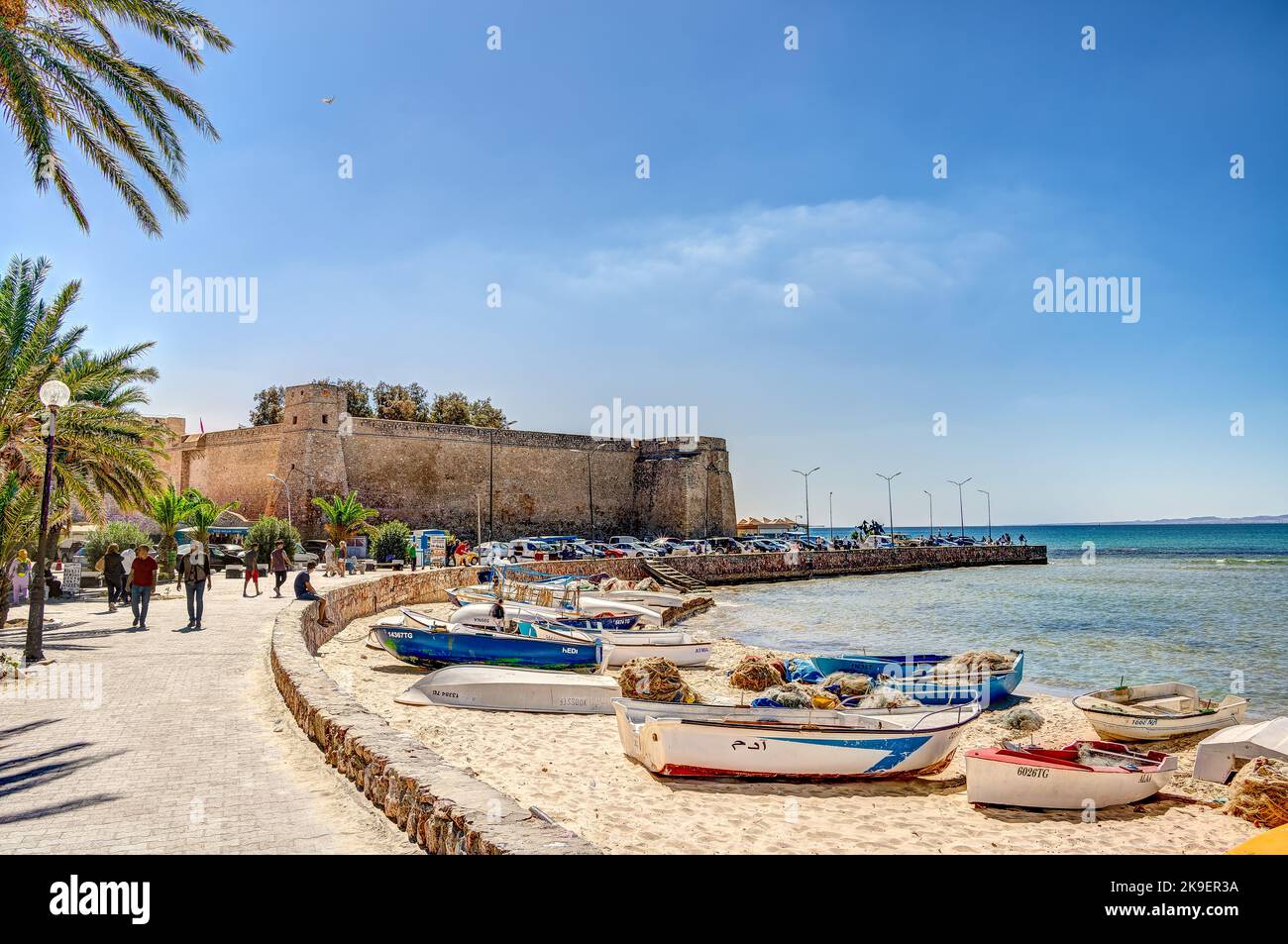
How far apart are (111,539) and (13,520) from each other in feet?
41.1

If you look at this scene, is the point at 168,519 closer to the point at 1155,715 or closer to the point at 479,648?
the point at 479,648

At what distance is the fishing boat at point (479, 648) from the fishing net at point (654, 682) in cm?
189

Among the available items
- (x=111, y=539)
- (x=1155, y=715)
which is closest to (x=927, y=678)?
(x=1155, y=715)

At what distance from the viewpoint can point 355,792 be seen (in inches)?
189

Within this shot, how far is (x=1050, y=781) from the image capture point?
6.98 meters

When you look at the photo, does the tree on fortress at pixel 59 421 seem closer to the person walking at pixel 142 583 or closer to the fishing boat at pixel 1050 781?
the person walking at pixel 142 583

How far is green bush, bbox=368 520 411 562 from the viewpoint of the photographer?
31141 mm

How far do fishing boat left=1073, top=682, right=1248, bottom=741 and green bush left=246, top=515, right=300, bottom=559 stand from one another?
76.0 ft

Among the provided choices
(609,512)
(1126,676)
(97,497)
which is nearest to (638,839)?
(97,497)

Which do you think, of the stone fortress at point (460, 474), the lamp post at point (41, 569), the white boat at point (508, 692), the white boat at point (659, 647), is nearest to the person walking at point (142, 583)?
the lamp post at point (41, 569)

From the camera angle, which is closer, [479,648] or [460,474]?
[479,648]

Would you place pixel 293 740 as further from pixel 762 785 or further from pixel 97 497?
pixel 97 497

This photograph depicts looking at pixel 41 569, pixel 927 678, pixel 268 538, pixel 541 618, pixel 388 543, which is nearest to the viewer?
pixel 41 569
